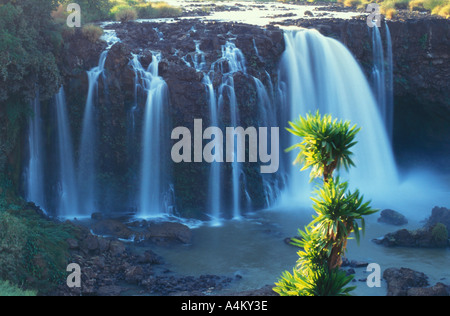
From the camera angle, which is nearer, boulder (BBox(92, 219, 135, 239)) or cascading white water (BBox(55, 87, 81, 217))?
boulder (BBox(92, 219, 135, 239))

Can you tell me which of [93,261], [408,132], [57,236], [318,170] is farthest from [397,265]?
[408,132]

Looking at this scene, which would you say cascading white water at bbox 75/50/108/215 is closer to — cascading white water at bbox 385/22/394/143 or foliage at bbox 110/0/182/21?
foliage at bbox 110/0/182/21

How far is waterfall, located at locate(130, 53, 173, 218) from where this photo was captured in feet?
78.0

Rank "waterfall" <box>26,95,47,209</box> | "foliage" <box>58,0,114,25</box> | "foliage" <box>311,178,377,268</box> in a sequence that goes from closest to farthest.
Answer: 1. "foliage" <box>311,178,377,268</box>
2. "waterfall" <box>26,95,47,209</box>
3. "foliage" <box>58,0,114,25</box>

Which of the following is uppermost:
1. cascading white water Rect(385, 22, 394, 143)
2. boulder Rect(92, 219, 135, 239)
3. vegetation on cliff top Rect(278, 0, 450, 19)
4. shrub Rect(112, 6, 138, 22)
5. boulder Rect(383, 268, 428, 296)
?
vegetation on cliff top Rect(278, 0, 450, 19)

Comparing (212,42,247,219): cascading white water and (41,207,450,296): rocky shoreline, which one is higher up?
(212,42,247,219): cascading white water

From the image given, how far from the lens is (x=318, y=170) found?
1248 cm

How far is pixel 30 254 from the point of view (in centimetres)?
1619

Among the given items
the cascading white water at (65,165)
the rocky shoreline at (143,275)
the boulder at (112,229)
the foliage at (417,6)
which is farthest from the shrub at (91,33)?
the foliage at (417,6)

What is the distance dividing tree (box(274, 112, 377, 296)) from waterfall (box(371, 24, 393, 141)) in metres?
18.1

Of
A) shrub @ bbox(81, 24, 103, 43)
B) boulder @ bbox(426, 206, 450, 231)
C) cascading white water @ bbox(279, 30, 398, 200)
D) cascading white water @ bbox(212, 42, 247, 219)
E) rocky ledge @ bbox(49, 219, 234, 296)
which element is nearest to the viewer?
rocky ledge @ bbox(49, 219, 234, 296)

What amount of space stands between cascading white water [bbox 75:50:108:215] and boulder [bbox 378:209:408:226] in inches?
459

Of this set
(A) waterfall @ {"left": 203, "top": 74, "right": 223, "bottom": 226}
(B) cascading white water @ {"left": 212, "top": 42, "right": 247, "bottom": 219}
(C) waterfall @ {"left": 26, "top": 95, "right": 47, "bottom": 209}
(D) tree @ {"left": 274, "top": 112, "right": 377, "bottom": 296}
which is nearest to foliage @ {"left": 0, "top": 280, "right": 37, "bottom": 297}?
(D) tree @ {"left": 274, "top": 112, "right": 377, "bottom": 296}
